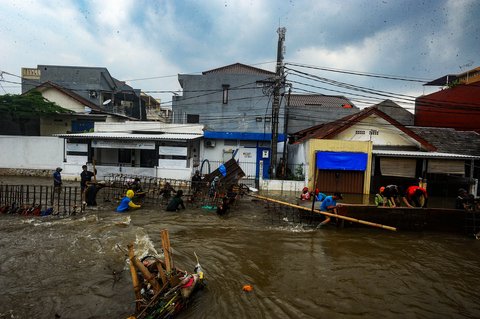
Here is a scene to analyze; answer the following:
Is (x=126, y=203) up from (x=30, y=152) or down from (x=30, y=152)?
down

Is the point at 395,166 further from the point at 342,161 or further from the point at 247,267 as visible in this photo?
the point at 247,267

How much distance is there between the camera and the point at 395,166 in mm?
17906

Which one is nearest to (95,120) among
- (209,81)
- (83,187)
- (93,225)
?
(209,81)

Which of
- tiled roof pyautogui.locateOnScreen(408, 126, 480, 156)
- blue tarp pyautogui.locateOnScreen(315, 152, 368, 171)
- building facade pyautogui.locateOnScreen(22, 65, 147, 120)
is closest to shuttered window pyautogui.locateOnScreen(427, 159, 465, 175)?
tiled roof pyautogui.locateOnScreen(408, 126, 480, 156)

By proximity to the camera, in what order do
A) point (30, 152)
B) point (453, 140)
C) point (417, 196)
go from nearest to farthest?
point (417, 196) < point (453, 140) < point (30, 152)

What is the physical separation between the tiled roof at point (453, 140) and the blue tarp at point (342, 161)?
5747mm

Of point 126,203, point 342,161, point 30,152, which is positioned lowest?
point 126,203

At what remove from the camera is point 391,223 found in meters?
11.6

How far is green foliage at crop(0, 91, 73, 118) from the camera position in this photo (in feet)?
74.7

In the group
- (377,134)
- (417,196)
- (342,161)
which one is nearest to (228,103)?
(342,161)

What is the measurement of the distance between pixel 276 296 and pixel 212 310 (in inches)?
56.5

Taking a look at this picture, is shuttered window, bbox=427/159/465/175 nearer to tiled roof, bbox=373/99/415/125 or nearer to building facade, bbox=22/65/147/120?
tiled roof, bbox=373/99/415/125

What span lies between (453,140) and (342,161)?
28.9 feet

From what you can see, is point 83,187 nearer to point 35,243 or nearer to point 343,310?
point 35,243
